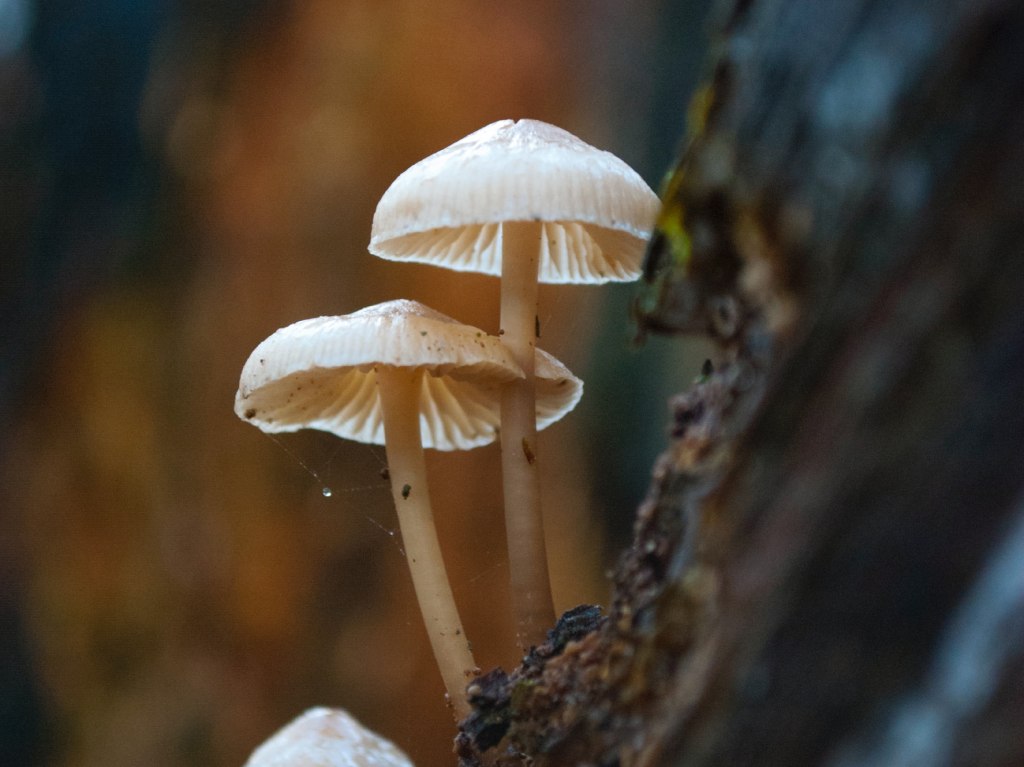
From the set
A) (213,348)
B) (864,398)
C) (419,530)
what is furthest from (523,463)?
(213,348)

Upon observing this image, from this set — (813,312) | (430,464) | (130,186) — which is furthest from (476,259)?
(130,186)

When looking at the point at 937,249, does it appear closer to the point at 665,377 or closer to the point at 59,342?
the point at 665,377

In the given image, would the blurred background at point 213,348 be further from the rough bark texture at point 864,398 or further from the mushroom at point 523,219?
the rough bark texture at point 864,398

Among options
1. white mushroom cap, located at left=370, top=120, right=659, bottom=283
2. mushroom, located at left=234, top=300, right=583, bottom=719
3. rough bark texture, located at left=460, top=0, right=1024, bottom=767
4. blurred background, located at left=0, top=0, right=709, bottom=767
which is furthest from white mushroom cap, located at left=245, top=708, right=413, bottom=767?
blurred background, located at left=0, top=0, right=709, bottom=767

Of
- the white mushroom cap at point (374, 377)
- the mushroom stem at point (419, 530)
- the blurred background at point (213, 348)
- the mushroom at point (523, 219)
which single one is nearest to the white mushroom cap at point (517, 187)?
the mushroom at point (523, 219)

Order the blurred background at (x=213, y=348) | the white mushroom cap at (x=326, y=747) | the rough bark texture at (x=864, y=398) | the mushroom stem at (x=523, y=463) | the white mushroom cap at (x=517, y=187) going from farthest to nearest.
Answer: the blurred background at (x=213, y=348) → the mushroom stem at (x=523, y=463) → the white mushroom cap at (x=517, y=187) → the white mushroom cap at (x=326, y=747) → the rough bark texture at (x=864, y=398)

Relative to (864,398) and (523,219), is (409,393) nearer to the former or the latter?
(523,219)
